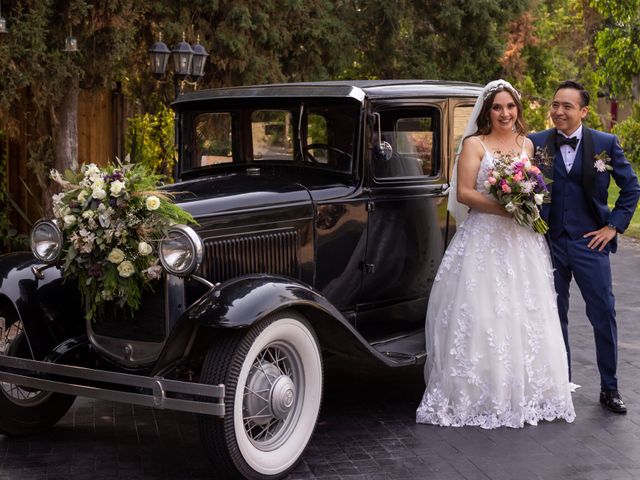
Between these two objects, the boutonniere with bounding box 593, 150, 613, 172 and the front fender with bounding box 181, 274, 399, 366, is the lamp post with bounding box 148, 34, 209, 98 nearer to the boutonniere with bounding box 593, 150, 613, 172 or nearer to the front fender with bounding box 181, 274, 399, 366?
the boutonniere with bounding box 593, 150, 613, 172

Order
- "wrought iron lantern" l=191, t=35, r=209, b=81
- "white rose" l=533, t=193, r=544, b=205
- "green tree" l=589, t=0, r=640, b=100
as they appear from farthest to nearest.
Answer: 1. "green tree" l=589, t=0, r=640, b=100
2. "wrought iron lantern" l=191, t=35, r=209, b=81
3. "white rose" l=533, t=193, r=544, b=205

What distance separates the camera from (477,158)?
5.86m

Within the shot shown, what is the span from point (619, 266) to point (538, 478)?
27.6ft

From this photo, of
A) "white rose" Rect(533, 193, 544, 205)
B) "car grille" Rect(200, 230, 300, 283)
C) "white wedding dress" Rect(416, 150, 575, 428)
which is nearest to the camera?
"car grille" Rect(200, 230, 300, 283)

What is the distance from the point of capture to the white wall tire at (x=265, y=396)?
452 cm

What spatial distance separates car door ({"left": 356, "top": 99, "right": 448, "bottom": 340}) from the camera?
5965mm

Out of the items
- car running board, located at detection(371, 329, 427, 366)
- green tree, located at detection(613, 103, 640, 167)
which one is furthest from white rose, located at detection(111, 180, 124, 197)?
green tree, located at detection(613, 103, 640, 167)

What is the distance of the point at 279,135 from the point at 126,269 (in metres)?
1.77

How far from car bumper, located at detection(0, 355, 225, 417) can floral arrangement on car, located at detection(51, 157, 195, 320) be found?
0.41 metres

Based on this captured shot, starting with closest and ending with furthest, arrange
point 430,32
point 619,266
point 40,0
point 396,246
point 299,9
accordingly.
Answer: point 396,246 < point 40,0 < point 619,266 < point 299,9 < point 430,32

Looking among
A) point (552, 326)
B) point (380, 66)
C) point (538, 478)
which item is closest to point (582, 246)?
point (552, 326)

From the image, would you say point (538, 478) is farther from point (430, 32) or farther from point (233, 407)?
point (430, 32)

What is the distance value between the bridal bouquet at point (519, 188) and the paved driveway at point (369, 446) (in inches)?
48.8

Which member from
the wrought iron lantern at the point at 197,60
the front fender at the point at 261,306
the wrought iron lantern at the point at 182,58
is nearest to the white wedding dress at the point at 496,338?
the front fender at the point at 261,306
